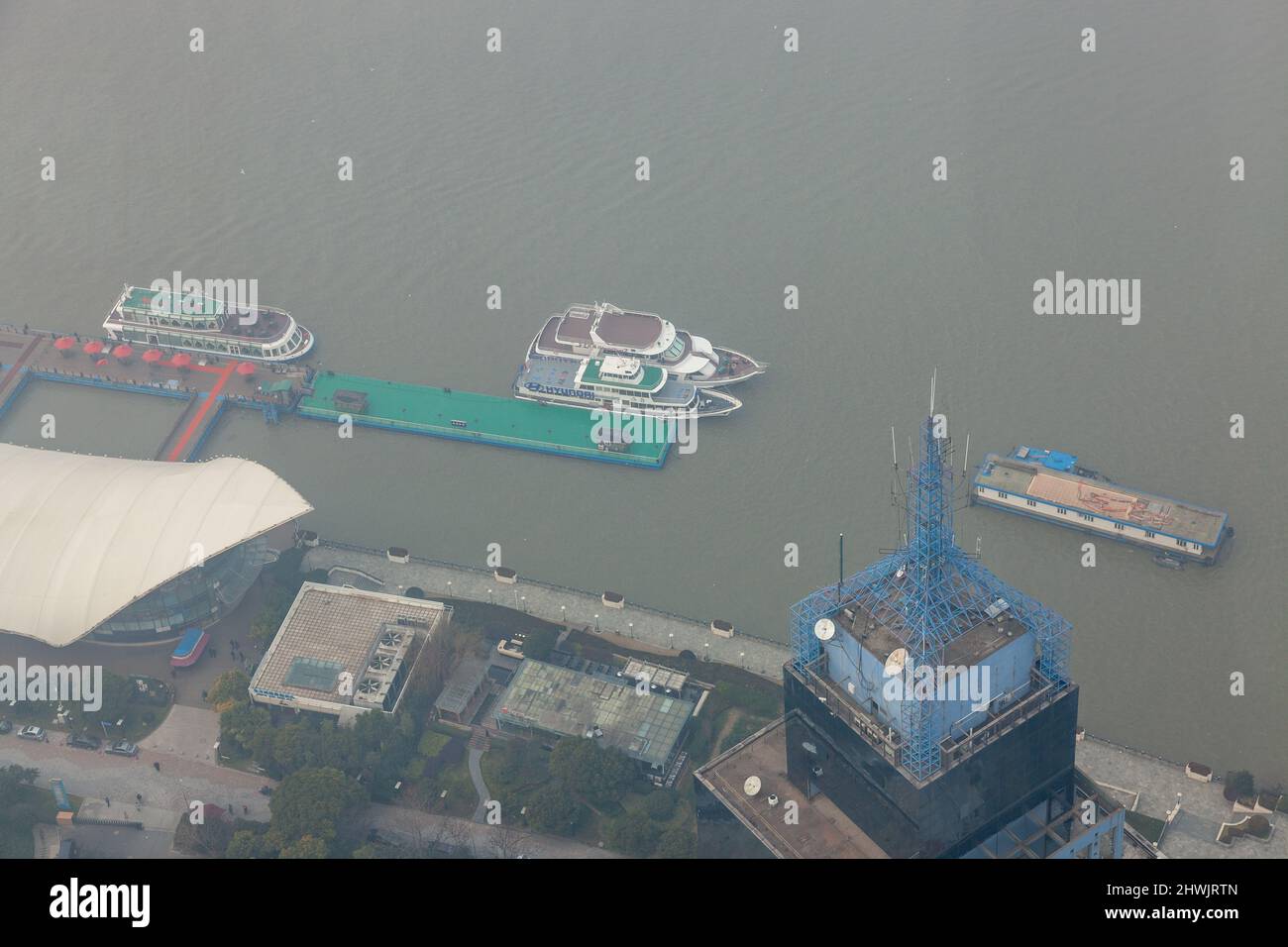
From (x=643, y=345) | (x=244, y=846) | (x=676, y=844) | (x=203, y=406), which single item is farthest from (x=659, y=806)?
(x=203, y=406)

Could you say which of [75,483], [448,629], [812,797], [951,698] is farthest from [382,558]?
[951,698]

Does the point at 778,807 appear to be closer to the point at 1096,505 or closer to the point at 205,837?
the point at 205,837

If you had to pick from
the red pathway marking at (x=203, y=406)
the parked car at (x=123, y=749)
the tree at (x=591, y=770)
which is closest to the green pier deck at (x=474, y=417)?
the red pathway marking at (x=203, y=406)

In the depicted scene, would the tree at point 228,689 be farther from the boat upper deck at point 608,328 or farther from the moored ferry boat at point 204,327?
the boat upper deck at point 608,328

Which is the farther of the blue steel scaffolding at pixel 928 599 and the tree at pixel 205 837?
the tree at pixel 205 837

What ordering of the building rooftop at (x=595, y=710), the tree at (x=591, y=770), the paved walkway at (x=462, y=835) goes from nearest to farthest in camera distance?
1. the paved walkway at (x=462, y=835)
2. the tree at (x=591, y=770)
3. the building rooftop at (x=595, y=710)

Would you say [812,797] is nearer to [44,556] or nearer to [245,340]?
[44,556]

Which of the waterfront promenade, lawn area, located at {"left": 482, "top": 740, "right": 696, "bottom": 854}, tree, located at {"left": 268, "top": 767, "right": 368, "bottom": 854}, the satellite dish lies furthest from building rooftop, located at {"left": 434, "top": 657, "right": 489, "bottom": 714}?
the satellite dish

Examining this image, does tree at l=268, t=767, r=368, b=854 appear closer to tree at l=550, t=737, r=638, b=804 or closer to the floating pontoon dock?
tree at l=550, t=737, r=638, b=804
